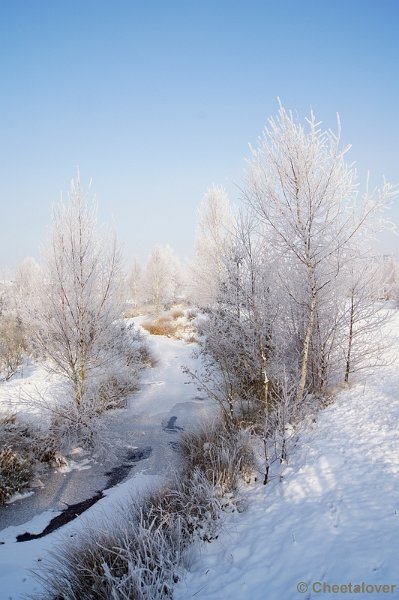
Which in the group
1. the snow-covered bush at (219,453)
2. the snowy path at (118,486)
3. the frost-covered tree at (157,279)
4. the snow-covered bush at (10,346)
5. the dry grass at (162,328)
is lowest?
the snowy path at (118,486)

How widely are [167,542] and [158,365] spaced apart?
11096 millimetres

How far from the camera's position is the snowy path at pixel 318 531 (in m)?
3.14

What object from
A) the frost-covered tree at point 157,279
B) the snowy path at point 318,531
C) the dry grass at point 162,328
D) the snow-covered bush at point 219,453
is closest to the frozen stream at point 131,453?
the snow-covered bush at point 219,453

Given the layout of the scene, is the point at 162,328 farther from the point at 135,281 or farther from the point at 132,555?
the point at 135,281

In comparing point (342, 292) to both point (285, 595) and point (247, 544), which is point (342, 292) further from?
point (285, 595)

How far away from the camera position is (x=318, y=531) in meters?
3.79

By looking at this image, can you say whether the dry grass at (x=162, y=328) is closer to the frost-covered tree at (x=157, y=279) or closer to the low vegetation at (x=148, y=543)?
the frost-covered tree at (x=157, y=279)

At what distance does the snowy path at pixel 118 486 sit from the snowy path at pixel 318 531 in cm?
207

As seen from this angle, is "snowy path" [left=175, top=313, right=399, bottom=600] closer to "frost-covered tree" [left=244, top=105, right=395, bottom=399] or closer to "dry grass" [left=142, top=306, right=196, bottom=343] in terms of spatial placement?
"frost-covered tree" [left=244, top=105, right=395, bottom=399]

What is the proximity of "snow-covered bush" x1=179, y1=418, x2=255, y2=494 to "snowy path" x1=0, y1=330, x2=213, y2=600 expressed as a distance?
1.73ft

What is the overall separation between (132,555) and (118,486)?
115 inches

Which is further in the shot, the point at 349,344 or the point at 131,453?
the point at 349,344

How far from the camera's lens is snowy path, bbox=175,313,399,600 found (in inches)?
124

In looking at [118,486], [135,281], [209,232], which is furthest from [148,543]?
[135,281]
